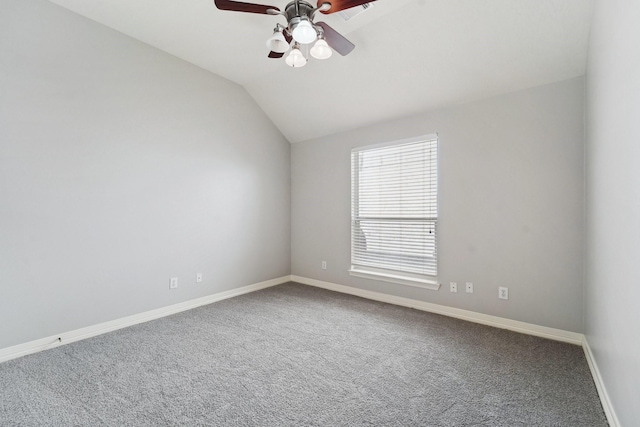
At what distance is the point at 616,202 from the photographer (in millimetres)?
1481

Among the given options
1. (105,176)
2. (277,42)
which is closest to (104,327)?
(105,176)

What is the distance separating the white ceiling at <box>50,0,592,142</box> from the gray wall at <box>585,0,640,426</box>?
1.19 ft

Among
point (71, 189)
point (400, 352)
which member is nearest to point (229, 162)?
point (71, 189)

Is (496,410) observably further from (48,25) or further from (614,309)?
(48,25)

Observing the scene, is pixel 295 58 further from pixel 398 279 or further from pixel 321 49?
pixel 398 279

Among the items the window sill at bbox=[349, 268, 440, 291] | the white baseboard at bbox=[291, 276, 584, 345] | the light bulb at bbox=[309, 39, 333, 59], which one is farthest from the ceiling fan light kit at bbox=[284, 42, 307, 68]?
the white baseboard at bbox=[291, 276, 584, 345]

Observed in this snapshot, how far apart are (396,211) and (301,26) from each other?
246cm

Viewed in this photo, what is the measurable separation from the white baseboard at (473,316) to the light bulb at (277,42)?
3.00 meters

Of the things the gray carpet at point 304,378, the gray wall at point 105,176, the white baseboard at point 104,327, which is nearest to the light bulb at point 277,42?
the gray wall at point 105,176

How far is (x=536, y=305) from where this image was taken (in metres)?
2.71

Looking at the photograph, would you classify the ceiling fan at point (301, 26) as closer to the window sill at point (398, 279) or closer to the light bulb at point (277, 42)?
the light bulb at point (277, 42)

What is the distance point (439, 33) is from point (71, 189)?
3.56 m

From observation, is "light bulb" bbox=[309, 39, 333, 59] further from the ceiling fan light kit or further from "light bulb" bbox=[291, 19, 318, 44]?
"light bulb" bbox=[291, 19, 318, 44]

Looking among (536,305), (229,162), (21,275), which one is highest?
(229,162)
